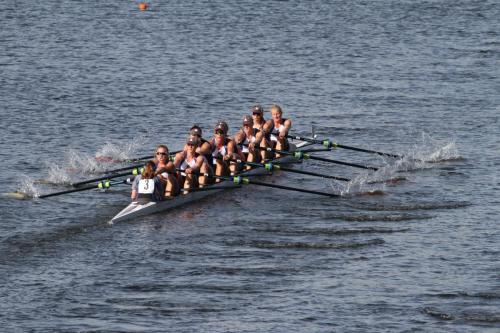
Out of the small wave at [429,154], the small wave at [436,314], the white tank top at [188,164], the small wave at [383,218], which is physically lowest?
the small wave at [436,314]

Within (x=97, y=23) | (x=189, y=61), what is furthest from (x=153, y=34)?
(x=189, y=61)

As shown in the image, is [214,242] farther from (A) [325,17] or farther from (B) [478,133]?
(A) [325,17]

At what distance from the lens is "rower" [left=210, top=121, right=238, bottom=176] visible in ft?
112

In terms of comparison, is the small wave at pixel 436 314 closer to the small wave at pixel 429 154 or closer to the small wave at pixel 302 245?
the small wave at pixel 302 245

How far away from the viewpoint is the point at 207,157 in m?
33.7

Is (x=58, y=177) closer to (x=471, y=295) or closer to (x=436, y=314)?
(x=471, y=295)

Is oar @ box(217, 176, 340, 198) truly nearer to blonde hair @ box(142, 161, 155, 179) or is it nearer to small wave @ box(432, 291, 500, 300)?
blonde hair @ box(142, 161, 155, 179)

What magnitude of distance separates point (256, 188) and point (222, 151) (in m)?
1.58

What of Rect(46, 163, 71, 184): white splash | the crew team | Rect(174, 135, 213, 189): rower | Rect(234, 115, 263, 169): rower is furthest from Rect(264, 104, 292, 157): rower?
Rect(46, 163, 71, 184): white splash

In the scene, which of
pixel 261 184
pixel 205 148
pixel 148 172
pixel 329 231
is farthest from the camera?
pixel 205 148

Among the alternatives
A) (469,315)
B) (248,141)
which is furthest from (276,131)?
(469,315)

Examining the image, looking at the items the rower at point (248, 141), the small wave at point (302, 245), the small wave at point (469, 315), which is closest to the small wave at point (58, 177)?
the rower at point (248, 141)

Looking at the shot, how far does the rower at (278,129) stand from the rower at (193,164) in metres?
5.15

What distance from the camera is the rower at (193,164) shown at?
32719 mm
